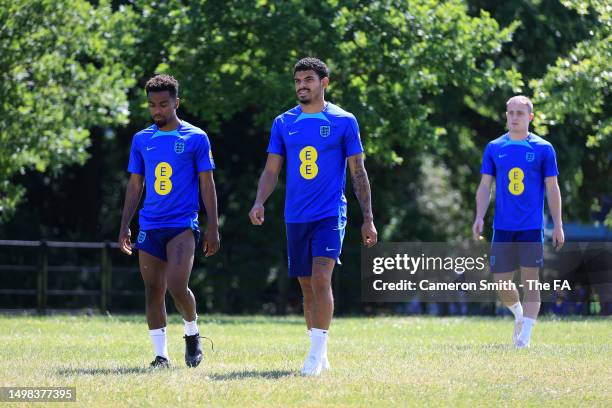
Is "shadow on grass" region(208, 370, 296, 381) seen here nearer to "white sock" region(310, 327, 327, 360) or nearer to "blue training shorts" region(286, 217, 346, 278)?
"white sock" region(310, 327, 327, 360)

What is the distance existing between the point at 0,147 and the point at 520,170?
12833 millimetres

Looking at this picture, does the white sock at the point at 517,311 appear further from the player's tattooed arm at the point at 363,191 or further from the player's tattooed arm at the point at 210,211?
the player's tattooed arm at the point at 210,211

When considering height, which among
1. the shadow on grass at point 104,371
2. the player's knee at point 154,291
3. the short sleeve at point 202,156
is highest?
the short sleeve at point 202,156

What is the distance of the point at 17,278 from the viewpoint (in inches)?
1049

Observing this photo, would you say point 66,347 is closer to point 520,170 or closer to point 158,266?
point 158,266

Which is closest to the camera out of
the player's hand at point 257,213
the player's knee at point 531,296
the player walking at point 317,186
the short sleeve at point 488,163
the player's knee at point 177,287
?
the player walking at point 317,186

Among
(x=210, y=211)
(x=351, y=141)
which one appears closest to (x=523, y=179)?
(x=351, y=141)

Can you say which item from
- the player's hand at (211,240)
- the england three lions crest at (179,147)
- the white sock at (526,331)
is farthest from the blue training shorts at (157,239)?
the white sock at (526,331)

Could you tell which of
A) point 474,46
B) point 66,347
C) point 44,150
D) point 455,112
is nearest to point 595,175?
point 455,112

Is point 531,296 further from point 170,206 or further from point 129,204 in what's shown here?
point 129,204

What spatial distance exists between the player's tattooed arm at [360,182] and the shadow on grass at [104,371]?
2.19 metres

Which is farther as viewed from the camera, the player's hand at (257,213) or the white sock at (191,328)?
the white sock at (191,328)

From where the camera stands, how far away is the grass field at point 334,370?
7883 millimetres

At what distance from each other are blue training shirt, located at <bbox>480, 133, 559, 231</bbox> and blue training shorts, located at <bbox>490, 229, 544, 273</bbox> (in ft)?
0.28
